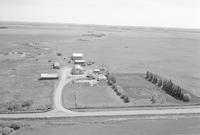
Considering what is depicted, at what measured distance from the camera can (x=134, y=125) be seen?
93.2ft

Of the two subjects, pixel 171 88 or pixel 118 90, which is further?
pixel 171 88

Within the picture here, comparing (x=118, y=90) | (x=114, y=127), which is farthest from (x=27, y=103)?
(x=118, y=90)

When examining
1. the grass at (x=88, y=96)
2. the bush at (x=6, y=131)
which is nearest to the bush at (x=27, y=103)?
the grass at (x=88, y=96)

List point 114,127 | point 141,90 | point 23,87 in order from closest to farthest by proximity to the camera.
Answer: point 114,127 → point 141,90 → point 23,87

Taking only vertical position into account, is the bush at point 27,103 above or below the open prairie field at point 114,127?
above

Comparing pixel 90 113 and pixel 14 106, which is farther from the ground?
pixel 14 106

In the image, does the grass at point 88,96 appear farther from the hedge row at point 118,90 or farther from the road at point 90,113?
the road at point 90,113

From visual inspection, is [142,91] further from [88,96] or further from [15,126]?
[15,126]

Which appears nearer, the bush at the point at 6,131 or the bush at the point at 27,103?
the bush at the point at 6,131

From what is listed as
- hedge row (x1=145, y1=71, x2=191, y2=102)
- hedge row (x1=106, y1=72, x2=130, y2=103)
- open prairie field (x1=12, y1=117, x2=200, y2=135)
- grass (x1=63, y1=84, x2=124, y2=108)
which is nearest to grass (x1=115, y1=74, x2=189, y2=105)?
hedge row (x1=145, y1=71, x2=191, y2=102)

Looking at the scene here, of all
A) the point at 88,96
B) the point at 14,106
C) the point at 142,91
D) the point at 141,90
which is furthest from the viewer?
the point at 141,90

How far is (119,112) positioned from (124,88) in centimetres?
1180

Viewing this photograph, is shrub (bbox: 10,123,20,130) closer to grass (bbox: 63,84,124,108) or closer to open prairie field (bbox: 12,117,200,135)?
open prairie field (bbox: 12,117,200,135)

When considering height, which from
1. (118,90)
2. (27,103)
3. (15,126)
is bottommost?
(15,126)
